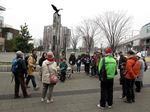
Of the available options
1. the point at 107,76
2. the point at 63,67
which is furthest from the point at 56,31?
the point at 107,76

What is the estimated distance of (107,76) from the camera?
8.25 m

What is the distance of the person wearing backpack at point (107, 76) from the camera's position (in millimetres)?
8266

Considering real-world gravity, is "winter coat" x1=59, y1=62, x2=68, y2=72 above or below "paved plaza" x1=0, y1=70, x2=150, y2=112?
above

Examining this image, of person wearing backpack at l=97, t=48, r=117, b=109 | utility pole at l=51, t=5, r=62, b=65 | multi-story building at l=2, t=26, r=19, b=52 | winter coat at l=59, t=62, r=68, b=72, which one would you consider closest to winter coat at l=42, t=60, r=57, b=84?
person wearing backpack at l=97, t=48, r=117, b=109

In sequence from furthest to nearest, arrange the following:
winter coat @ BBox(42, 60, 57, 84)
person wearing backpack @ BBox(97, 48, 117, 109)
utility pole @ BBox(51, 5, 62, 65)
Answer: utility pole @ BBox(51, 5, 62, 65)
winter coat @ BBox(42, 60, 57, 84)
person wearing backpack @ BBox(97, 48, 117, 109)

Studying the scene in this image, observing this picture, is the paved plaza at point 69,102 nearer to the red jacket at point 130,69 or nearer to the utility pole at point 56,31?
the red jacket at point 130,69

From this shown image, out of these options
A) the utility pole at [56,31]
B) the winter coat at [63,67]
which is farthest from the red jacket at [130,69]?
the utility pole at [56,31]

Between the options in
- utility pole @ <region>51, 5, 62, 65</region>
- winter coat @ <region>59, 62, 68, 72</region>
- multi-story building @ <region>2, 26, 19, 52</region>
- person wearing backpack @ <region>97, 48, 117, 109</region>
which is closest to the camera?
person wearing backpack @ <region>97, 48, 117, 109</region>

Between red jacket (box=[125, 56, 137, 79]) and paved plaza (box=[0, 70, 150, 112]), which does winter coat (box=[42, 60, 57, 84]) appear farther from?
red jacket (box=[125, 56, 137, 79])

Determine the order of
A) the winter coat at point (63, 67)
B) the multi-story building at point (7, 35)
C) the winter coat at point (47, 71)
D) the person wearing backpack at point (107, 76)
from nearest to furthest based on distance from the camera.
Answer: the person wearing backpack at point (107, 76), the winter coat at point (47, 71), the winter coat at point (63, 67), the multi-story building at point (7, 35)

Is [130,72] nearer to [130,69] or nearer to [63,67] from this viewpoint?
[130,69]

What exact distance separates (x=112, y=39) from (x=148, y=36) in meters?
11.4

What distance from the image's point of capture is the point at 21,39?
121 feet

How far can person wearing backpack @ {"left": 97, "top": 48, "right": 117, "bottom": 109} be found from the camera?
325 inches
